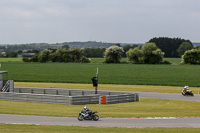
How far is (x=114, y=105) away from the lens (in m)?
35.5

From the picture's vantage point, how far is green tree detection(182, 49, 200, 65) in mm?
125650

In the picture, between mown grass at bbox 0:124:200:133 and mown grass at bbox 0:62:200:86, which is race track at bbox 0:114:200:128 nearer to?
mown grass at bbox 0:124:200:133

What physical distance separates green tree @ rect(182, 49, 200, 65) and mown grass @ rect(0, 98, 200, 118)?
3550 inches

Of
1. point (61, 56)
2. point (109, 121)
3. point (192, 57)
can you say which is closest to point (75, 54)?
point (61, 56)

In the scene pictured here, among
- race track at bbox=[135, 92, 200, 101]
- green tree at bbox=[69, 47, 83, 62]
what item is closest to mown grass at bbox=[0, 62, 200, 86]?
race track at bbox=[135, 92, 200, 101]

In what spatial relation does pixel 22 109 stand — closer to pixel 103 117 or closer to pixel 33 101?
pixel 33 101

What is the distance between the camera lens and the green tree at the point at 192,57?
125650 mm

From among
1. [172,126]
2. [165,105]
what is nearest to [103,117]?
[172,126]

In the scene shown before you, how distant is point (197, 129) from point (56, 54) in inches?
5334

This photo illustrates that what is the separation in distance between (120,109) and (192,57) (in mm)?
101494

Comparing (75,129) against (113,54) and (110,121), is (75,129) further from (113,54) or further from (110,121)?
(113,54)

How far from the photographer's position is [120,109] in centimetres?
3269

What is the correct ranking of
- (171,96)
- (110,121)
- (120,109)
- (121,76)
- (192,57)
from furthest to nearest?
(192,57) < (121,76) < (171,96) < (120,109) < (110,121)

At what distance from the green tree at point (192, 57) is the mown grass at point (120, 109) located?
90.2 m
